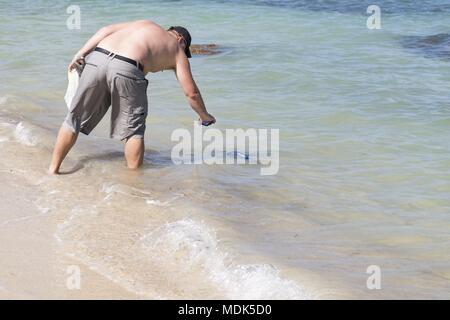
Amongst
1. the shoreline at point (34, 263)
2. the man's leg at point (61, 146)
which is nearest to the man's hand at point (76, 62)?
the man's leg at point (61, 146)

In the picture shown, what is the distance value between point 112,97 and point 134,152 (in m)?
0.51

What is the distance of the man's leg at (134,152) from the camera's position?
6145 millimetres

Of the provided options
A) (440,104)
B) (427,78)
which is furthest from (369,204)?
(427,78)

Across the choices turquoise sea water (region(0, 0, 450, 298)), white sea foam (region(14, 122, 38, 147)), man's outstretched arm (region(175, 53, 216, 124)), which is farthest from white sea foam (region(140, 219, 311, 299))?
white sea foam (region(14, 122, 38, 147))

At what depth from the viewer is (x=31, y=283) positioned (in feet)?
13.1

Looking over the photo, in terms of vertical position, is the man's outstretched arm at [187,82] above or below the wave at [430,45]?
above

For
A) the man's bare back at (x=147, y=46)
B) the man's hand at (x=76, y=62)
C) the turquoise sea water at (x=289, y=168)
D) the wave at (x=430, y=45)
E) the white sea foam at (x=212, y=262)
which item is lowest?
the wave at (x=430, y=45)

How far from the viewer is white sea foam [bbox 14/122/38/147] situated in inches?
267

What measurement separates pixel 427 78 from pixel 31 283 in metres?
7.32

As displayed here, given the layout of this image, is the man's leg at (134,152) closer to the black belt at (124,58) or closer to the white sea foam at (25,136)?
the black belt at (124,58)

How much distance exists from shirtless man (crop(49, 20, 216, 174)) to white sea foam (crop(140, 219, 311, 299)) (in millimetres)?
1206

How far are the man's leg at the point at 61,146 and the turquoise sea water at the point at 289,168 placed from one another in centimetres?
17

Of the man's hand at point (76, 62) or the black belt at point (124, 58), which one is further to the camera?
the man's hand at point (76, 62)
